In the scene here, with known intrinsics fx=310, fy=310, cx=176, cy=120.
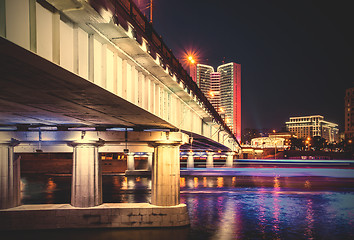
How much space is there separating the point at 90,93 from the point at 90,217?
410 inches

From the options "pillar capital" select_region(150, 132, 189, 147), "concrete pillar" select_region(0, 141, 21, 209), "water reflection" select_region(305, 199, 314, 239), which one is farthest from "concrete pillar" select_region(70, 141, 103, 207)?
"water reflection" select_region(305, 199, 314, 239)

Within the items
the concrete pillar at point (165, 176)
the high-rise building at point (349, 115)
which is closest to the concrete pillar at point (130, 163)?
the concrete pillar at point (165, 176)

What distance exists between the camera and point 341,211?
27469 millimetres

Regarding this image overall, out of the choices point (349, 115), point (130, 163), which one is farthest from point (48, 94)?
point (349, 115)

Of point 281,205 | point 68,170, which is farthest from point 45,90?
point 68,170

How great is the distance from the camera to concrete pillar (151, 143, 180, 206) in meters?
19.2

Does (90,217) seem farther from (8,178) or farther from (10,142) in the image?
(10,142)

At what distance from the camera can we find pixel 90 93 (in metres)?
10.9

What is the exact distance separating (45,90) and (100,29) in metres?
2.65

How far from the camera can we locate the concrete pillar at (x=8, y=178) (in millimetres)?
18672

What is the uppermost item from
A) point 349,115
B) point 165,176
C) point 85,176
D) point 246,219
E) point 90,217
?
point 349,115

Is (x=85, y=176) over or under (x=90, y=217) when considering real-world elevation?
over

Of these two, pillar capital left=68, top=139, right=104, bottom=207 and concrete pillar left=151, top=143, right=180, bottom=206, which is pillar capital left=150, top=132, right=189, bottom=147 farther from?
pillar capital left=68, top=139, right=104, bottom=207

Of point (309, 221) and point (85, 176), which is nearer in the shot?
point (85, 176)
